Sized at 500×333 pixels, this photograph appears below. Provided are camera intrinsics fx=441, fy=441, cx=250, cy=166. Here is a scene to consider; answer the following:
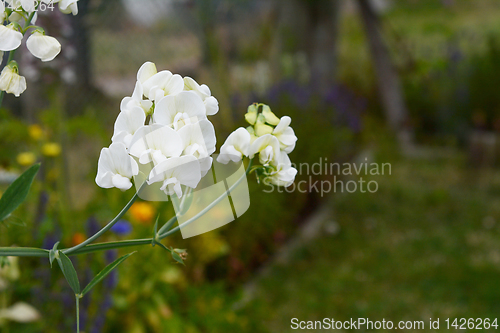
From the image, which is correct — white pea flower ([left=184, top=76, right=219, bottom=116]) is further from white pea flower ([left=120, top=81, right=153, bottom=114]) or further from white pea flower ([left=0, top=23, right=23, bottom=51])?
white pea flower ([left=0, top=23, right=23, bottom=51])

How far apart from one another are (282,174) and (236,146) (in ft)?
0.21

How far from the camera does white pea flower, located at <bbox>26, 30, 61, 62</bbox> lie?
457 millimetres

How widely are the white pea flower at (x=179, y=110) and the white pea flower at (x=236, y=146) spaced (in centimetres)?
5

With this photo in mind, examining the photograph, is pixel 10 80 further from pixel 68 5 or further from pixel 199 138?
pixel 199 138

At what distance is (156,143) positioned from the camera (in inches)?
16.2

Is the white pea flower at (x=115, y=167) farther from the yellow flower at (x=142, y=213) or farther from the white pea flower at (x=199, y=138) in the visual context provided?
the yellow flower at (x=142, y=213)

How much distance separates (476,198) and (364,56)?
336 cm

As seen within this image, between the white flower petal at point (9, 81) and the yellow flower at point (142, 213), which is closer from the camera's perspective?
the white flower petal at point (9, 81)

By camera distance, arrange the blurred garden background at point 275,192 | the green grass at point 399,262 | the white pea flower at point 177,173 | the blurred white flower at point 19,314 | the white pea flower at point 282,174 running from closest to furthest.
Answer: the white pea flower at point 177,173, the white pea flower at point 282,174, the blurred white flower at point 19,314, the blurred garden background at point 275,192, the green grass at point 399,262

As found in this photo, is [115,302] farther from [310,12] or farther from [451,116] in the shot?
[451,116]

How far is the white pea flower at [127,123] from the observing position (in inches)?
16.9

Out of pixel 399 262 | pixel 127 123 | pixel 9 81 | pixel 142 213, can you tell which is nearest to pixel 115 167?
pixel 127 123

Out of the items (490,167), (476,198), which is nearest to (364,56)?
(490,167)

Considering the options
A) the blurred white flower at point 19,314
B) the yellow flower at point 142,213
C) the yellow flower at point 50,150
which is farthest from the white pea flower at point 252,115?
the yellow flower at point 50,150
